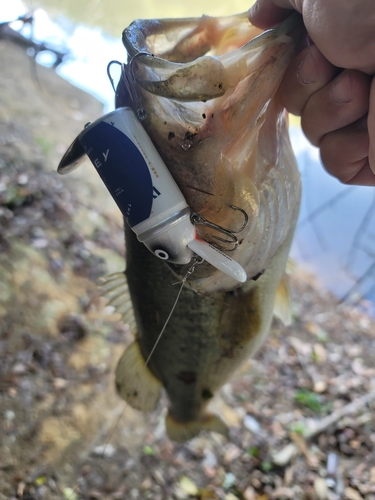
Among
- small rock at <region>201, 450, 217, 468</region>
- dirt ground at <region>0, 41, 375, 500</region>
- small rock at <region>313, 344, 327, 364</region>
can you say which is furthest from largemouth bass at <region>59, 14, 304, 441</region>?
small rock at <region>313, 344, 327, 364</region>

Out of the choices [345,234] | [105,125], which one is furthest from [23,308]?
[345,234]

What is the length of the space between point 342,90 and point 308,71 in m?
0.09

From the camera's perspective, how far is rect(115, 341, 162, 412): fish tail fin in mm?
1879

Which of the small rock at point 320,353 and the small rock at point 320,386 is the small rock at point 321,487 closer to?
the small rock at point 320,386

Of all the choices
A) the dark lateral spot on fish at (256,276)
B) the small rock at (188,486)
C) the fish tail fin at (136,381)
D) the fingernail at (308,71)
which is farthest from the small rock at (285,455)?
the fingernail at (308,71)

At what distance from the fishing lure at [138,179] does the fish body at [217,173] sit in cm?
6

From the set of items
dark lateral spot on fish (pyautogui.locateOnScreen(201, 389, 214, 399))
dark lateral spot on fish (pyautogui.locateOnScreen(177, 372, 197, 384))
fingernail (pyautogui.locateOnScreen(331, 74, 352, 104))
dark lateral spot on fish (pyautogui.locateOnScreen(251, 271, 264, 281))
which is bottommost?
dark lateral spot on fish (pyautogui.locateOnScreen(201, 389, 214, 399))

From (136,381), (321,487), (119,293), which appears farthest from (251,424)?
(119,293)

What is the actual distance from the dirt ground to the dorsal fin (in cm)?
73

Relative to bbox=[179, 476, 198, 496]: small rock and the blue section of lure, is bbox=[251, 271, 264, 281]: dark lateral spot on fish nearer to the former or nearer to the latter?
the blue section of lure

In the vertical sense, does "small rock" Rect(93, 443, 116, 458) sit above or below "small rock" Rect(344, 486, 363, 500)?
above

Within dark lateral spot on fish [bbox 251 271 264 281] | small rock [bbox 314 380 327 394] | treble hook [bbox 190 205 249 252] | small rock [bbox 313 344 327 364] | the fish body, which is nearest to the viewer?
the fish body

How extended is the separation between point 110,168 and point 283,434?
9.61ft

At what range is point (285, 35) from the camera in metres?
0.91
